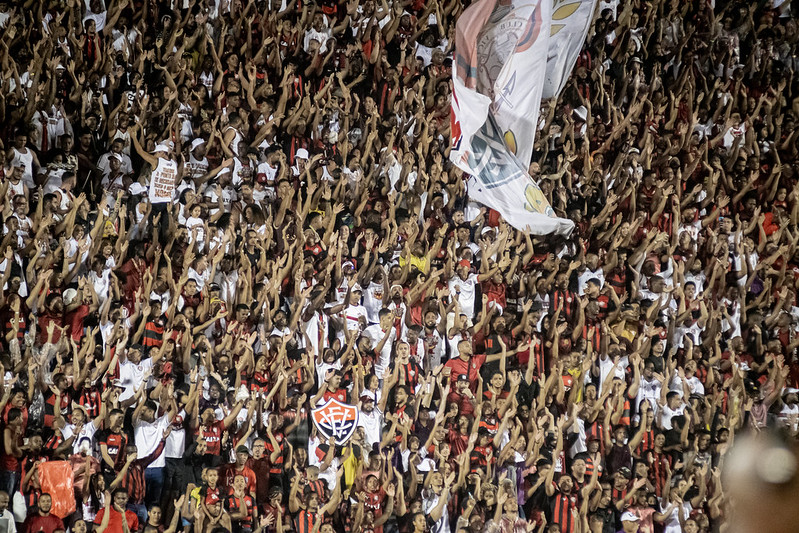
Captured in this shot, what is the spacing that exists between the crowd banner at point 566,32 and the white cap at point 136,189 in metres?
3.25

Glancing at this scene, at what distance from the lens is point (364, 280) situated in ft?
25.5

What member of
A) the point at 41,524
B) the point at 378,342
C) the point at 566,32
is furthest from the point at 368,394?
the point at 566,32

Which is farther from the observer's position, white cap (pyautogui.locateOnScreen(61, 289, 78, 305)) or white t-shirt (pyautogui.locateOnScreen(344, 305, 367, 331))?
white t-shirt (pyautogui.locateOnScreen(344, 305, 367, 331))

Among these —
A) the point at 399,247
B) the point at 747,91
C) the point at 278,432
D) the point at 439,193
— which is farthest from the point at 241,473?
the point at 747,91

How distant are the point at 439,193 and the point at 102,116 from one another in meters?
2.78

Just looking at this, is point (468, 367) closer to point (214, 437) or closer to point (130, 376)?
point (214, 437)

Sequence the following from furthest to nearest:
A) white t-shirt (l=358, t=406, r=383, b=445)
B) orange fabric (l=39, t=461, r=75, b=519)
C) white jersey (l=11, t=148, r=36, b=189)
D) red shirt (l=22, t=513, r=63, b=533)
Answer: white jersey (l=11, t=148, r=36, b=189) < white t-shirt (l=358, t=406, r=383, b=445) < orange fabric (l=39, t=461, r=75, b=519) < red shirt (l=22, t=513, r=63, b=533)

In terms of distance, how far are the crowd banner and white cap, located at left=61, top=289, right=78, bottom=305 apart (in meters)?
3.60

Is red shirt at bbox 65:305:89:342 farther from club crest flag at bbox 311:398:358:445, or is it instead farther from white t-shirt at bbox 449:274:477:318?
white t-shirt at bbox 449:274:477:318

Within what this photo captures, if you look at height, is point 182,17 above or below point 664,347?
above

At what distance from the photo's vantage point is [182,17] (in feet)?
27.7

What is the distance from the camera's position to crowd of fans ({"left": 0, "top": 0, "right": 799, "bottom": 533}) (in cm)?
679

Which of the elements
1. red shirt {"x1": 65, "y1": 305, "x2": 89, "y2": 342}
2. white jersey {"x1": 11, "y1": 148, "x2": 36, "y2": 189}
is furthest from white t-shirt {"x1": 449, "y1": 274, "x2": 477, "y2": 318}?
white jersey {"x1": 11, "y1": 148, "x2": 36, "y2": 189}

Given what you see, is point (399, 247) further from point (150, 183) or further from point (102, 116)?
point (102, 116)
